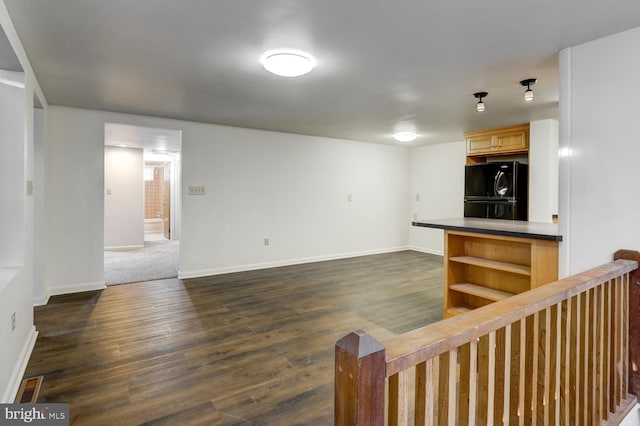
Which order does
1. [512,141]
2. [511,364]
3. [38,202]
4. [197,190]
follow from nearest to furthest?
[511,364] < [38,202] < [197,190] < [512,141]

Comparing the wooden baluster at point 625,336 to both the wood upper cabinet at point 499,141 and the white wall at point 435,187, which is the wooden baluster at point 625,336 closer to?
the wood upper cabinet at point 499,141

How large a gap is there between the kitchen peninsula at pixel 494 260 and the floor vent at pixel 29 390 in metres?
2.99

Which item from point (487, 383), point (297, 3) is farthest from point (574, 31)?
point (487, 383)

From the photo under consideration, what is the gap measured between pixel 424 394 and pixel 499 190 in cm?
484

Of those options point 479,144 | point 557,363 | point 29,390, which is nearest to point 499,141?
point 479,144

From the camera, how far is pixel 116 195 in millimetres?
7137

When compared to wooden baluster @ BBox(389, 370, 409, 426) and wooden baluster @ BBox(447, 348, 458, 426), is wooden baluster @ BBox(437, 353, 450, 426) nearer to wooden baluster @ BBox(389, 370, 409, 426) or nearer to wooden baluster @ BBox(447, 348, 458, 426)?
wooden baluster @ BBox(447, 348, 458, 426)

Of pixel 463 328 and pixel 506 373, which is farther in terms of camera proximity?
pixel 506 373

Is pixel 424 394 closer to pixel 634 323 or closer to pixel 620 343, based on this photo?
pixel 620 343

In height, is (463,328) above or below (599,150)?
below

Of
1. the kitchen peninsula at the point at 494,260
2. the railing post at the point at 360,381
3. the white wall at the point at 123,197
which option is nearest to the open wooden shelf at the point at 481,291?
the kitchen peninsula at the point at 494,260

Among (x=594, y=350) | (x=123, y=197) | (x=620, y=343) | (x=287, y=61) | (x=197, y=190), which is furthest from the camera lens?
(x=123, y=197)

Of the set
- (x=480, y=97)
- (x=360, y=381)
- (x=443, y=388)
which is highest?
(x=480, y=97)

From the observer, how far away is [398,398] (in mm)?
822
